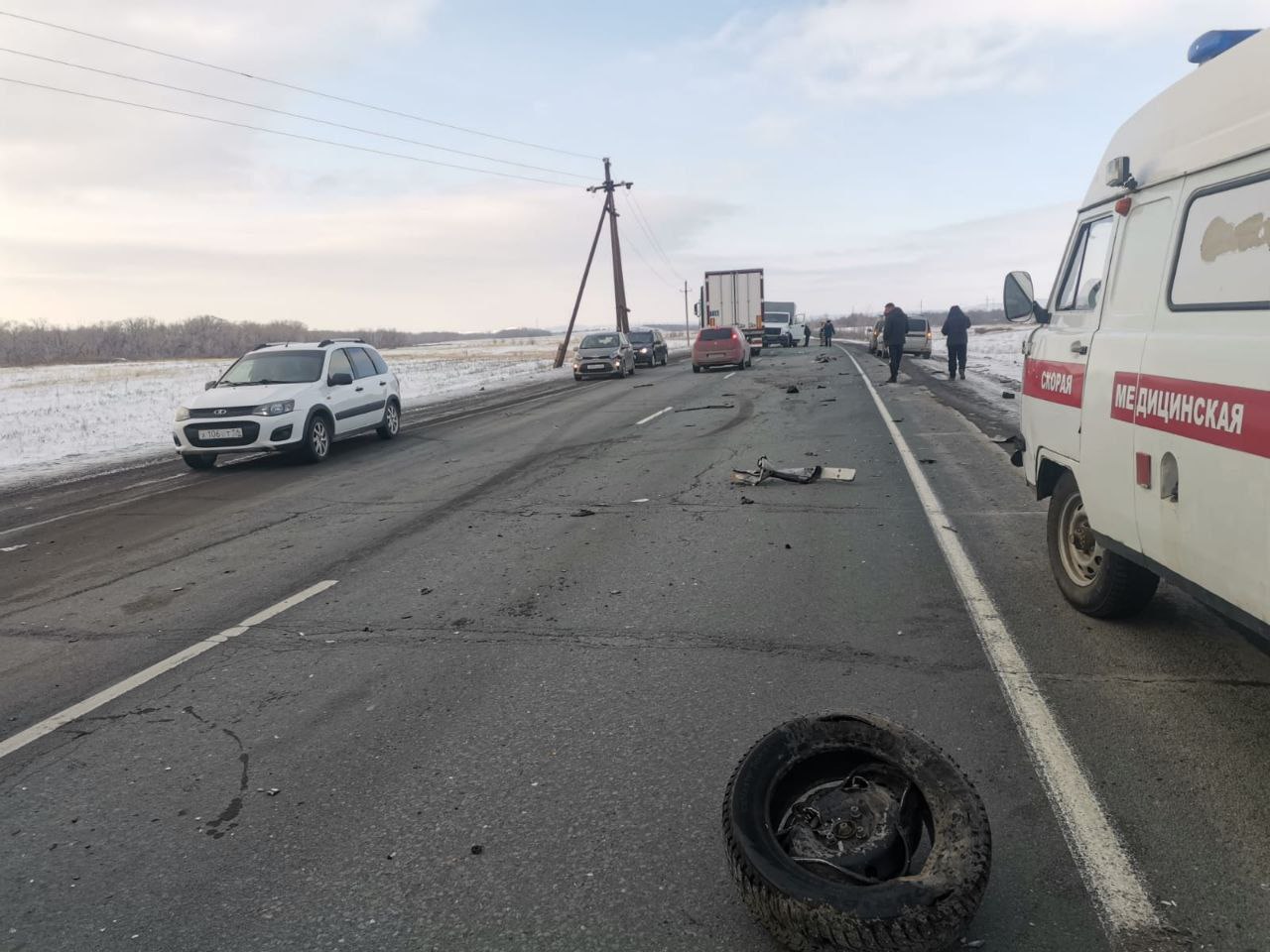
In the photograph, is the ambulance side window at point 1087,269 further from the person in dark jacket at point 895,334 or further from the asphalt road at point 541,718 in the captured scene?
the person in dark jacket at point 895,334

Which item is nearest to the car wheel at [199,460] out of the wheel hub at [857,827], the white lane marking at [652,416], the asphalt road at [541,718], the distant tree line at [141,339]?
the asphalt road at [541,718]

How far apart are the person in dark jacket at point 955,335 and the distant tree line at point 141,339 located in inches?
3430

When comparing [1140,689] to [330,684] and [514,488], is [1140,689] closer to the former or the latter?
[330,684]

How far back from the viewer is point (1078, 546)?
491 centimetres

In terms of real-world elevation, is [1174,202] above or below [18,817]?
above

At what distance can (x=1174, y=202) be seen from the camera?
3.77 m

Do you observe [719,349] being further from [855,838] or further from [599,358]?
[855,838]

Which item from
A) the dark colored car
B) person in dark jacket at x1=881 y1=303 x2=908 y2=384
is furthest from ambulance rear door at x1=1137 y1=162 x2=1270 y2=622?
the dark colored car

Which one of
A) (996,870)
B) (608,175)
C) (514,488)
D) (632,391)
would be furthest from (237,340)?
(996,870)

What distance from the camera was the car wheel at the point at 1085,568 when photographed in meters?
4.46

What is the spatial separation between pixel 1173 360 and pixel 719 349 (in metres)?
27.5

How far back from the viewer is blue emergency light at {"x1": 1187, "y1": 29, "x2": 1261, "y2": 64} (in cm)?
382

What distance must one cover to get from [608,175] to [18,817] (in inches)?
1846

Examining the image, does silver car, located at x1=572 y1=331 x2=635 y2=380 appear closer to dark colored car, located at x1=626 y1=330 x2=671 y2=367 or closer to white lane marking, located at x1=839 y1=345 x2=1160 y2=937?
dark colored car, located at x1=626 y1=330 x2=671 y2=367
